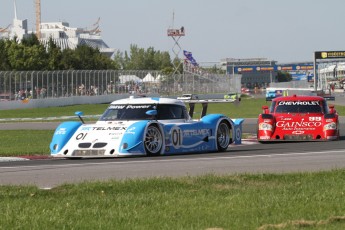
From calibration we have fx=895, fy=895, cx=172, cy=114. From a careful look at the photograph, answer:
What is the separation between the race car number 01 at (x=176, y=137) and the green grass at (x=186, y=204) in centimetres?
686

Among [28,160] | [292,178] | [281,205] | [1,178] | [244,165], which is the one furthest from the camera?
[28,160]

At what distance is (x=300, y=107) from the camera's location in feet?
86.7

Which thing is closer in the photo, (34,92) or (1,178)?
(1,178)

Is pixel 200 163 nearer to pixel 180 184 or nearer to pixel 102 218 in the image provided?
pixel 180 184

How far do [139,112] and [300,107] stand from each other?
728cm

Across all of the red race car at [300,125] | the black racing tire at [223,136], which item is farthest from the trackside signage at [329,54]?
the black racing tire at [223,136]

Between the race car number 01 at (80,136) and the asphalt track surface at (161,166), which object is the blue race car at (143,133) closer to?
the race car number 01 at (80,136)

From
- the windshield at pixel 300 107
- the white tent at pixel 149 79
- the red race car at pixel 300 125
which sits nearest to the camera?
the red race car at pixel 300 125

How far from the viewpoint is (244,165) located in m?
16.3

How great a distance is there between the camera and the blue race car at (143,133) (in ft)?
62.6

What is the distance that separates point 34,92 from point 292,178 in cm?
6062

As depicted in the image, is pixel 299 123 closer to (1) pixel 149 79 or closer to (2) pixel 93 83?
(2) pixel 93 83

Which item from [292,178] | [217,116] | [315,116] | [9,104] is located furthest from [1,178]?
[9,104]

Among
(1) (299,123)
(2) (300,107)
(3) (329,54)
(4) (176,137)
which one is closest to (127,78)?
(3) (329,54)
